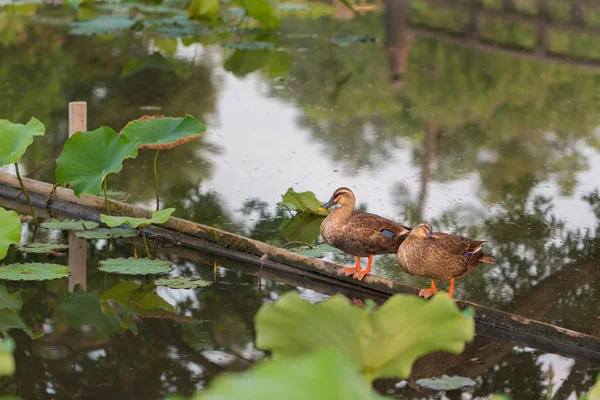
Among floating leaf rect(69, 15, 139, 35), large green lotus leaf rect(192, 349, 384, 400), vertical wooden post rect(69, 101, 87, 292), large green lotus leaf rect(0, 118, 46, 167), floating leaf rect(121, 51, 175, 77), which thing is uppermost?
large green lotus leaf rect(192, 349, 384, 400)

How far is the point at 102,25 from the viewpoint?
49.9ft

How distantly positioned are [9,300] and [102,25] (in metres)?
10.7

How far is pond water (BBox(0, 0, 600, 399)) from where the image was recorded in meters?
4.68

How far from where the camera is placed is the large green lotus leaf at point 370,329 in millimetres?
2262

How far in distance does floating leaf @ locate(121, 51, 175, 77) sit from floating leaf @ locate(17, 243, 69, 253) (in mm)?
6031

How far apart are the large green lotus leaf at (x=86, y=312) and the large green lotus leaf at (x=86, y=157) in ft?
2.19

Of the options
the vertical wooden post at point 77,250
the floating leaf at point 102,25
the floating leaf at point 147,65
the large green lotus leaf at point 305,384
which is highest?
the large green lotus leaf at point 305,384

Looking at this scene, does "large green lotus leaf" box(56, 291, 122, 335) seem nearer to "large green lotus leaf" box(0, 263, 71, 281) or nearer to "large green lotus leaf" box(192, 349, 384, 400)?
"large green lotus leaf" box(0, 263, 71, 281)

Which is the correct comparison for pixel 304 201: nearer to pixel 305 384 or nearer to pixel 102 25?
pixel 305 384

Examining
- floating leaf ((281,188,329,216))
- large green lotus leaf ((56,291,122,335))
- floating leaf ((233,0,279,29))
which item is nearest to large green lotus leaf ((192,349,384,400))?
A: large green lotus leaf ((56,291,122,335))

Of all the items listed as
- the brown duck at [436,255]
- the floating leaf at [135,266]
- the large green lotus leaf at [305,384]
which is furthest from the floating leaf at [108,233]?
the large green lotus leaf at [305,384]

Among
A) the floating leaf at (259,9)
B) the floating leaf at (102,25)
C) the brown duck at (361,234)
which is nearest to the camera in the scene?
the brown duck at (361,234)

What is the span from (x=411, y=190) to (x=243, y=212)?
1480mm

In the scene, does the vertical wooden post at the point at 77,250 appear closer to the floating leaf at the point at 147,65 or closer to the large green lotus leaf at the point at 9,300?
the large green lotus leaf at the point at 9,300
